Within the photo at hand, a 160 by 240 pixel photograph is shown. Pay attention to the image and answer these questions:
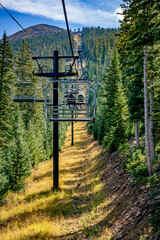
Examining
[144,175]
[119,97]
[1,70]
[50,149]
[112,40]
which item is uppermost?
[112,40]

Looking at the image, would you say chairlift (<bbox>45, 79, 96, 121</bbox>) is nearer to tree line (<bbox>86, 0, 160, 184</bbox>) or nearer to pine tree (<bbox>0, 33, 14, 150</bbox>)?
tree line (<bbox>86, 0, 160, 184</bbox>)

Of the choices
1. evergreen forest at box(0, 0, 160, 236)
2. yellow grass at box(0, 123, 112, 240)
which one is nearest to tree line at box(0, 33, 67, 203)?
evergreen forest at box(0, 0, 160, 236)

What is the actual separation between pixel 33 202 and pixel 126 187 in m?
6.38

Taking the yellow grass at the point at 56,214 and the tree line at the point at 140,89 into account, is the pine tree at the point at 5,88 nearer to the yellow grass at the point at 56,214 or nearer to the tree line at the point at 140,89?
the yellow grass at the point at 56,214

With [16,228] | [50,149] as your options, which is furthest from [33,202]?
[50,149]

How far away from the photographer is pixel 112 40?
14338cm

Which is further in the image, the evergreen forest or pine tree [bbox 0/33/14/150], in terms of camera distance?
pine tree [bbox 0/33/14/150]

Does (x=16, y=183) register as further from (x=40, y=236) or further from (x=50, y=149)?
(x=50, y=149)

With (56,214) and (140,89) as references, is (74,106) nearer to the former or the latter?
(56,214)

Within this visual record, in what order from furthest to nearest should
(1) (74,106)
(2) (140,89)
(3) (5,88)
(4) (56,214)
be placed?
(3) (5,88) < (2) (140,89) < (4) (56,214) < (1) (74,106)

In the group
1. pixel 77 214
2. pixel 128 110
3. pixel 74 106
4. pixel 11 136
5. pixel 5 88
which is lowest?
pixel 77 214

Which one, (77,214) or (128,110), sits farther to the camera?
(128,110)

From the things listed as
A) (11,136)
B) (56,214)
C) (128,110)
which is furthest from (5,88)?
(56,214)

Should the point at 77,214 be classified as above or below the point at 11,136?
below
